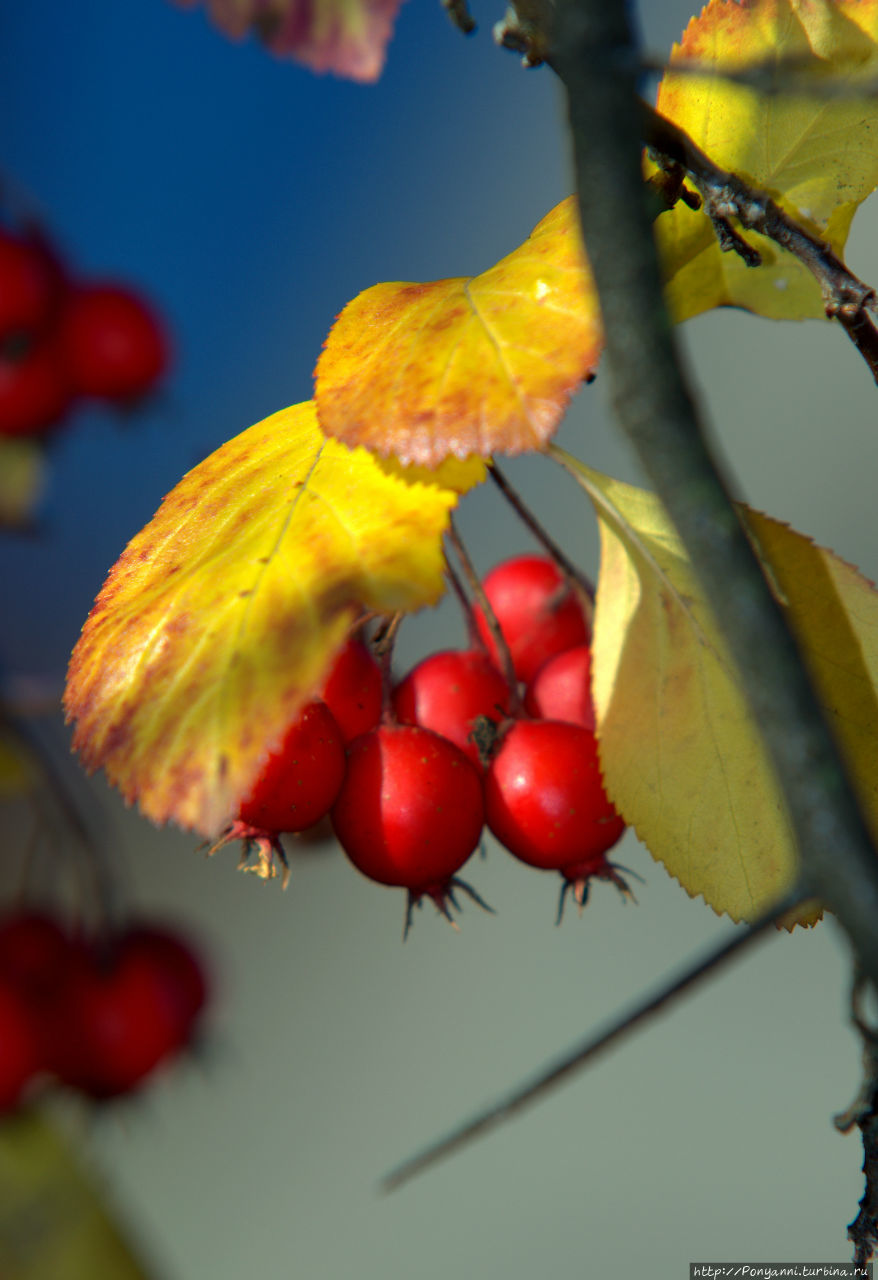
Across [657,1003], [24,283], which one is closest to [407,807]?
[657,1003]

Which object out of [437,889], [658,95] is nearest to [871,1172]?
[437,889]

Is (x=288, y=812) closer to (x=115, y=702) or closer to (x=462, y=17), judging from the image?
(x=115, y=702)

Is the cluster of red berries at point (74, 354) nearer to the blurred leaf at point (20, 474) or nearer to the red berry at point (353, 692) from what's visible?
the blurred leaf at point (20, 474)

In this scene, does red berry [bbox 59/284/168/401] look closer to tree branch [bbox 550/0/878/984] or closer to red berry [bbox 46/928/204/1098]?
red berry [bbox 46/928/204/1098]

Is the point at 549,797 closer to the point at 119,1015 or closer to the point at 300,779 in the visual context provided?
the point at 300,779

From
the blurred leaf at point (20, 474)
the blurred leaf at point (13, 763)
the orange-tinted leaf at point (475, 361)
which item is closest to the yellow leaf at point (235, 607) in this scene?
the orange-tinted leaf at point (475, 361)
